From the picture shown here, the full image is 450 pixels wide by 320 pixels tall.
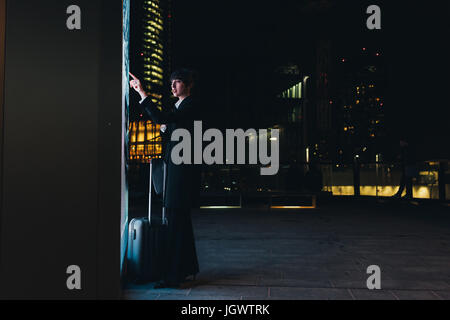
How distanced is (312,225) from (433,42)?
40.2 feet

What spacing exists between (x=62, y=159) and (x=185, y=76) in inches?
47.6

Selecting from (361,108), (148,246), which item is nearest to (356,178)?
(148,246)

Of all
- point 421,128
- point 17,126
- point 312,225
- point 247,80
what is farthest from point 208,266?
point 247,80

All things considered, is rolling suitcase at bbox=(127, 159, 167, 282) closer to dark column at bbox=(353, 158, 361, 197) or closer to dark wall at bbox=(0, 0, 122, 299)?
dark wall at bbox=(0, 0, 122, 299)

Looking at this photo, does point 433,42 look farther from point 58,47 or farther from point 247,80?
point 58,47

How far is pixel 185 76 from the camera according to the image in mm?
3139

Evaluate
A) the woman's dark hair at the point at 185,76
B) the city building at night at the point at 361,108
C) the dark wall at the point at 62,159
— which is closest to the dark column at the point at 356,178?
the woman's dark hair at the point at 185,76

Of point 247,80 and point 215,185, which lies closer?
point 215,185

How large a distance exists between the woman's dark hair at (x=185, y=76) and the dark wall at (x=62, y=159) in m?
0.66

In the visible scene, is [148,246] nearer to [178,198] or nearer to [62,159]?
[178,198]

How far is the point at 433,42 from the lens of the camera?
49.6 ft

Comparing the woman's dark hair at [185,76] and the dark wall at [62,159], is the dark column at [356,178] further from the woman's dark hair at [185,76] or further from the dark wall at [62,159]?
→ the dark wall at [62,159]

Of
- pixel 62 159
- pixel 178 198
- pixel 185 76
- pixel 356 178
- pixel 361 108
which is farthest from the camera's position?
pixel 361 108

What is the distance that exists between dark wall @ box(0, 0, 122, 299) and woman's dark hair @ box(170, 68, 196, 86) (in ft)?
2.17
